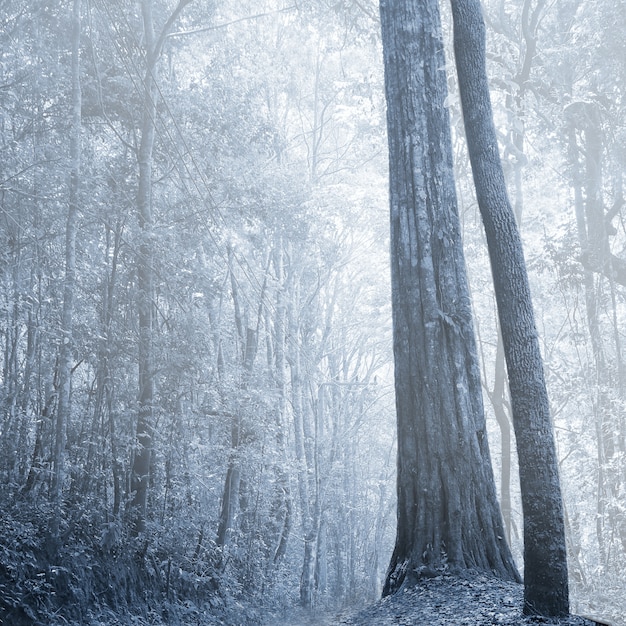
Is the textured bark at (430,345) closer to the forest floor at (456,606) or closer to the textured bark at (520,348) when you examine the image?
the forest floor at (456,606)

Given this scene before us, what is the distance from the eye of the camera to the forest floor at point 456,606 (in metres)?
4.07

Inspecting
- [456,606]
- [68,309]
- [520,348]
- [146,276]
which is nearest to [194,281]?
[146,276]

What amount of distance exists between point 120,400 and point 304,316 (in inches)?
454

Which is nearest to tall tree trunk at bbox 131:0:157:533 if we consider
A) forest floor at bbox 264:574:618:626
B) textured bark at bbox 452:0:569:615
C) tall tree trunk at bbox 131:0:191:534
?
tall tree trunk at bbox 131:0:191:534

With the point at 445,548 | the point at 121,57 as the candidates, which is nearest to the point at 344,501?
the point at 121,57

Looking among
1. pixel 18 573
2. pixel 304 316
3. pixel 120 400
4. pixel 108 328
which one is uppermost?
pixel 304 316

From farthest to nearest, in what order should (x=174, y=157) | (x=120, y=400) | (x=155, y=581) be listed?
Answer: (x=174, y=157) → (x=120, y=400) → (x=155, y=581)

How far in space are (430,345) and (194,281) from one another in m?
8.12

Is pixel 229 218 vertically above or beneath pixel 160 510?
above

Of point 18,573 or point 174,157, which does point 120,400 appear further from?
point 174,157

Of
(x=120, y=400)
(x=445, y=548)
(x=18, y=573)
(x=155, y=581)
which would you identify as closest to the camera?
(x=445, y=548)

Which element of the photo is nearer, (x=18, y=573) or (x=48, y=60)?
(x=18, y=573)

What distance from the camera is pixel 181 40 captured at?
14984 mm

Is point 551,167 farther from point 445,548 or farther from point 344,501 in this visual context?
point 445,548
